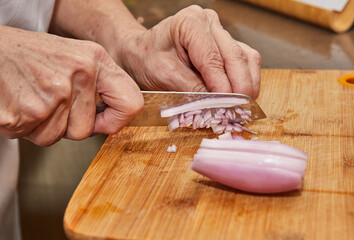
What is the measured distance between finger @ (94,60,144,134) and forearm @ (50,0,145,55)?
366 millimetres

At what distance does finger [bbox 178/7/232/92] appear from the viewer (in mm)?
1219

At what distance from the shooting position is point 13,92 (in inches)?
37.1

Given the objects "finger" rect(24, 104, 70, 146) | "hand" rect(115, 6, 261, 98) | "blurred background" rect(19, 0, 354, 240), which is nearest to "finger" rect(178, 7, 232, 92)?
"hand" rect(115, 6, 261, 98)

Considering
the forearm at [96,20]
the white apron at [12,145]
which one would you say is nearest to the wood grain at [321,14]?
the forearm at [96,20]

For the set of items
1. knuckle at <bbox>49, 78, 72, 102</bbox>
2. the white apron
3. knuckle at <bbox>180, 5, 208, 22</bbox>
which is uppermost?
knuckle at <bbox>49, 78, 72, 102</bbox>

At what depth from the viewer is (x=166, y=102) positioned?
1.19 m

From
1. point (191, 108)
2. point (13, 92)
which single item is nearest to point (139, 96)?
point (191, 108)

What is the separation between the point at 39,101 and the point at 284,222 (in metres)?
0.54

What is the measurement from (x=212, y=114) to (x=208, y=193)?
0.28m

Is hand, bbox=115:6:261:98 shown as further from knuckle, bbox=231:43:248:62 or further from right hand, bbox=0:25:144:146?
right hand, bbox=0:25:144:146

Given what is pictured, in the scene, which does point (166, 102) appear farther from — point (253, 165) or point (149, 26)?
point (149, 26)

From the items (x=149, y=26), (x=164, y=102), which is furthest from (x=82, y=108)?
(x=149, y=26)

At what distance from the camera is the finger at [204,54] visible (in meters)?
1.22

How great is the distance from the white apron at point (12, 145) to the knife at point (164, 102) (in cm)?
43
